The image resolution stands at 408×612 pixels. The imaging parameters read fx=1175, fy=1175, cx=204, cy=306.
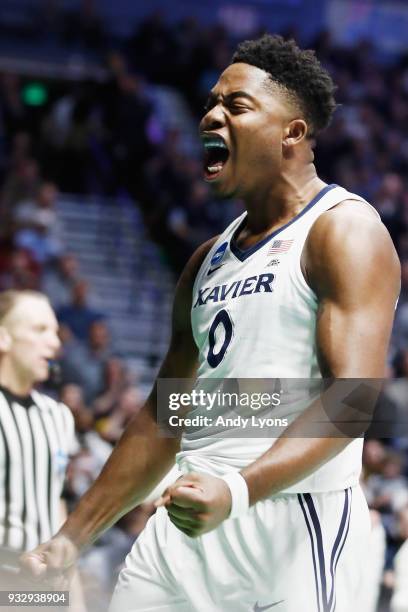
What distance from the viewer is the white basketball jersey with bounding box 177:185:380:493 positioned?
285 cm

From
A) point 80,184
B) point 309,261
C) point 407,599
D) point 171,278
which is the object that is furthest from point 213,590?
point 80,184

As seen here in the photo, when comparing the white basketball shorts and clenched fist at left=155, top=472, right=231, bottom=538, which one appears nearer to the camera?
clenched fist at left=155, top=472, right=231, bottom=538

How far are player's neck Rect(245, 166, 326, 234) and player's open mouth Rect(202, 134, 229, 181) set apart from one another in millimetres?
129

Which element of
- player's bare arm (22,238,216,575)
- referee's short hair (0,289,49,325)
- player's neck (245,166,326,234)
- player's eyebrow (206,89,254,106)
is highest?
player's eyebrow (206,89,254,106)

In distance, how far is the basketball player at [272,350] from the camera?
2.70 meters

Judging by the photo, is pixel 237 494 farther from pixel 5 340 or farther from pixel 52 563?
pixel 5 340

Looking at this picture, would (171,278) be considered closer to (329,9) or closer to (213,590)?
(329,9)

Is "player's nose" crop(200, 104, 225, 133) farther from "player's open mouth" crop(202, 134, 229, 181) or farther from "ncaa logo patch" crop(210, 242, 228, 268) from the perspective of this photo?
"ncaa logo patch" crop(210, 242, 228, 268)

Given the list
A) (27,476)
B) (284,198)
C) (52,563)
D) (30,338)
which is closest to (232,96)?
(284,198)

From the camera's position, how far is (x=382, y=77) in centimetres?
1422

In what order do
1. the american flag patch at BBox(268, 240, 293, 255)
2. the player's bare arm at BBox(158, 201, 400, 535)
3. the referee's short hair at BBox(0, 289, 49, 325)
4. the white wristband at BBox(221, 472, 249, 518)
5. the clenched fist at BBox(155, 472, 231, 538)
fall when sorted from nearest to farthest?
the clenched fist at BBox(155, 472, 231, 538), the white wristband at BBox(221, 472, 249, 518), the player's bare arm at BBox(158, 201, 400, 535), the american flag patch at BBox(268, 240, 293, 255), the referee's short hair at BBox(0, 289, 49, 325)

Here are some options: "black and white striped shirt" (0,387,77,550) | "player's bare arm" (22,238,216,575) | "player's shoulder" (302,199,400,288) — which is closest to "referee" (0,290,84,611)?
"black and white striped shirt" (0,387,77,550)

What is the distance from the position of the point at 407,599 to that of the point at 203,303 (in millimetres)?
2566

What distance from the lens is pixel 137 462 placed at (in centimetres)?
326
